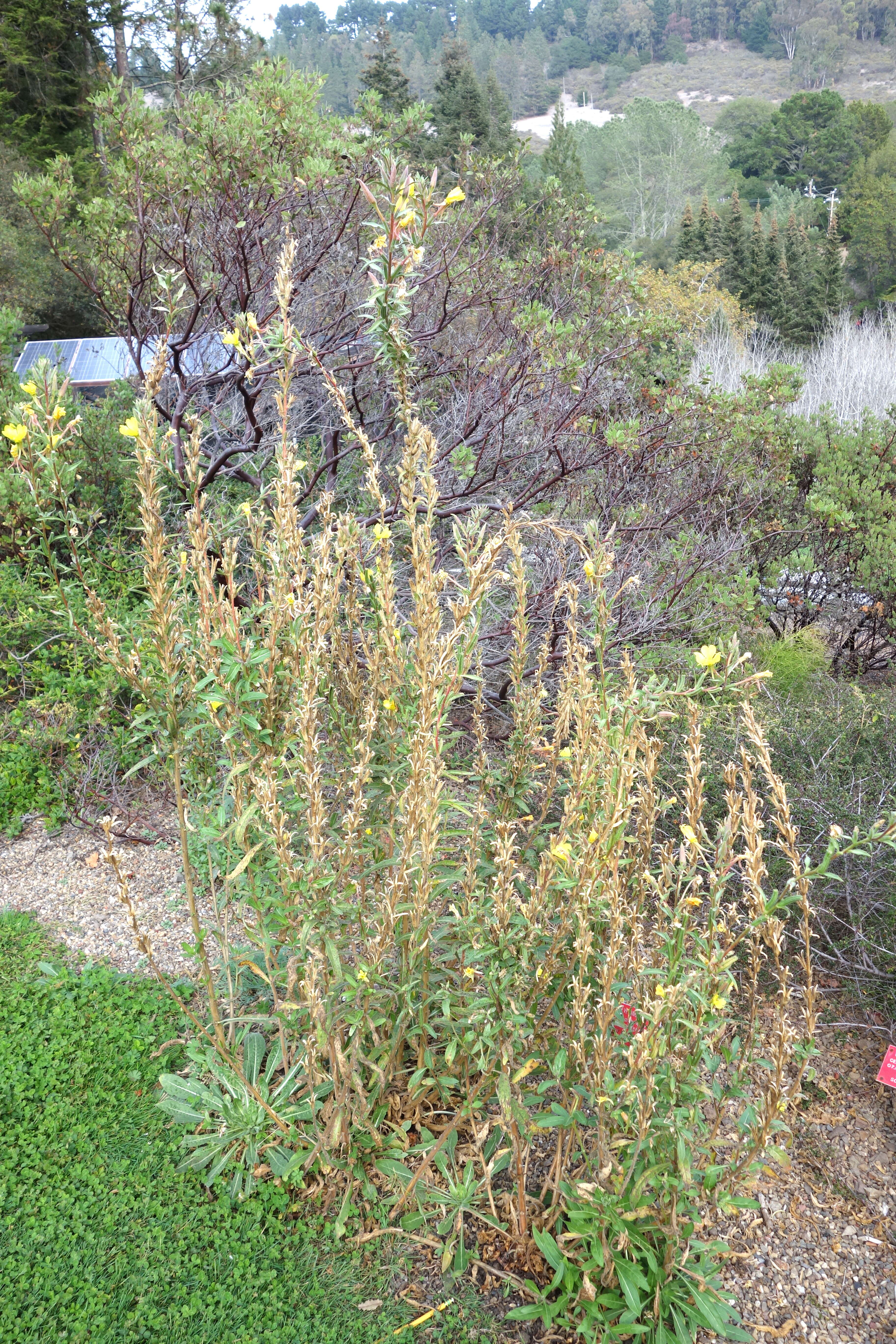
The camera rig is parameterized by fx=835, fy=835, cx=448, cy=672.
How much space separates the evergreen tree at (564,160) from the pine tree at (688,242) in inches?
210

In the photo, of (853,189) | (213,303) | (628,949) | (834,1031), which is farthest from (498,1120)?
(853,189)

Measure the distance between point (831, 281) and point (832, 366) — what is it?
41.5 feet

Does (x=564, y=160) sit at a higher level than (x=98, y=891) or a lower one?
higher

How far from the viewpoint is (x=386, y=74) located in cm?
1595

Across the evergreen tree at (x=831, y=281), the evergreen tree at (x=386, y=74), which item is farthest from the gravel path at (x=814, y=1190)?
the evergreen tree at (x=831, y=281)

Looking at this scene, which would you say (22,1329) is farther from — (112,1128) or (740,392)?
(740,392)

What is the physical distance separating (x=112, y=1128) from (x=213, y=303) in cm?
409

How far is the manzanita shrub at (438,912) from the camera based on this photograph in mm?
1574

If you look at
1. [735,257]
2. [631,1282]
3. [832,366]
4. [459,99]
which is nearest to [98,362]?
[631,1282]

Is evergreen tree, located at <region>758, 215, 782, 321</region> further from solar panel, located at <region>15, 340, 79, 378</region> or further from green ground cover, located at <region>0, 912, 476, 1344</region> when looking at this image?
green ground cover, located at <region>0, 912, 476, 1344</region>

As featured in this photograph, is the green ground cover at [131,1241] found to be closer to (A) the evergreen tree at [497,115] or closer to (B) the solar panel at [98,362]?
(B) the solar panel at [98,362]

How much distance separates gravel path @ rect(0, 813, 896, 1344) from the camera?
6.06 feet

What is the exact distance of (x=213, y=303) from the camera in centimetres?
464

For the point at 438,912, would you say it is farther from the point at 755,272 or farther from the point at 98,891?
the point at 755,272
